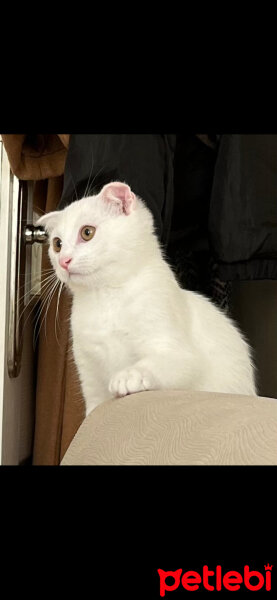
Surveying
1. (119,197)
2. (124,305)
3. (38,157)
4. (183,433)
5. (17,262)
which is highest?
(38,157)

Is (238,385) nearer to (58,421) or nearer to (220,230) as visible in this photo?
(220,230)

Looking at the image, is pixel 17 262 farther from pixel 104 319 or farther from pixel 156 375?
pixel 156 375

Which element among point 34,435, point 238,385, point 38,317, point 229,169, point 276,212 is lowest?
point 34,435

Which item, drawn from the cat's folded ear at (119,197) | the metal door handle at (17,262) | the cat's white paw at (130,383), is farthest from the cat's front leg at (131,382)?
the metal door handle at (17,262)

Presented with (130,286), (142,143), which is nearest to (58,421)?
(130,286)

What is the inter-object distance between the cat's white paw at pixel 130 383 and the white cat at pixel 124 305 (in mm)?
118

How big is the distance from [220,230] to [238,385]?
0.44 metres

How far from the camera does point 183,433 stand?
0.57m

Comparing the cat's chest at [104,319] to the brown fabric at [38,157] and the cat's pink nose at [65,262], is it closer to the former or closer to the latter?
the cat's pink nose at [65,262]

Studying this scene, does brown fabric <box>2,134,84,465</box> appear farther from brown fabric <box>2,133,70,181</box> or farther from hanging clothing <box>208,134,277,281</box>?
hanging clothing <box>208,134,277,281</box>

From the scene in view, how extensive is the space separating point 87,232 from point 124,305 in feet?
0.56

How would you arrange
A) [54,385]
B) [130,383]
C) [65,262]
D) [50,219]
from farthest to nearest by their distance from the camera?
1. [54,385]
2. [50,219]
3. [65,262]
4. [130,383]
